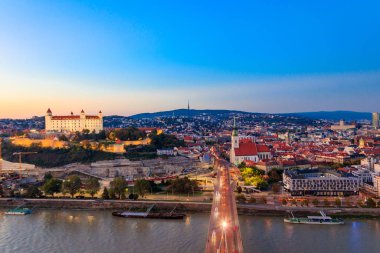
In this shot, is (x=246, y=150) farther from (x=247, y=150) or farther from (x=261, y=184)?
(x=261, y=184)

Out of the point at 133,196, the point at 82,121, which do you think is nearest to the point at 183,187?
the point at 133,196

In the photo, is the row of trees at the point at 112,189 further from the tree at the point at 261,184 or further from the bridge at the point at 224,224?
the tree at the point at 261,184

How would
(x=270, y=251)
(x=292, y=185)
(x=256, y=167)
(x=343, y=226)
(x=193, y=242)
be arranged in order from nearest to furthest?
(x=270, y=251), (x=193, y=242), (x=343, y=226), (x=292, y=185), (x=256, y=167)

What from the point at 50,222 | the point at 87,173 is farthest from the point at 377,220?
the point at 87,173

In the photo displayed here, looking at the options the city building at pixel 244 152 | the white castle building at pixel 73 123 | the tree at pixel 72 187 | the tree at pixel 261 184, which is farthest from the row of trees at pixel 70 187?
the white castle building at pixel 73 123

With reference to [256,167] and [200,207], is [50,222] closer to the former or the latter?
[200,207]
